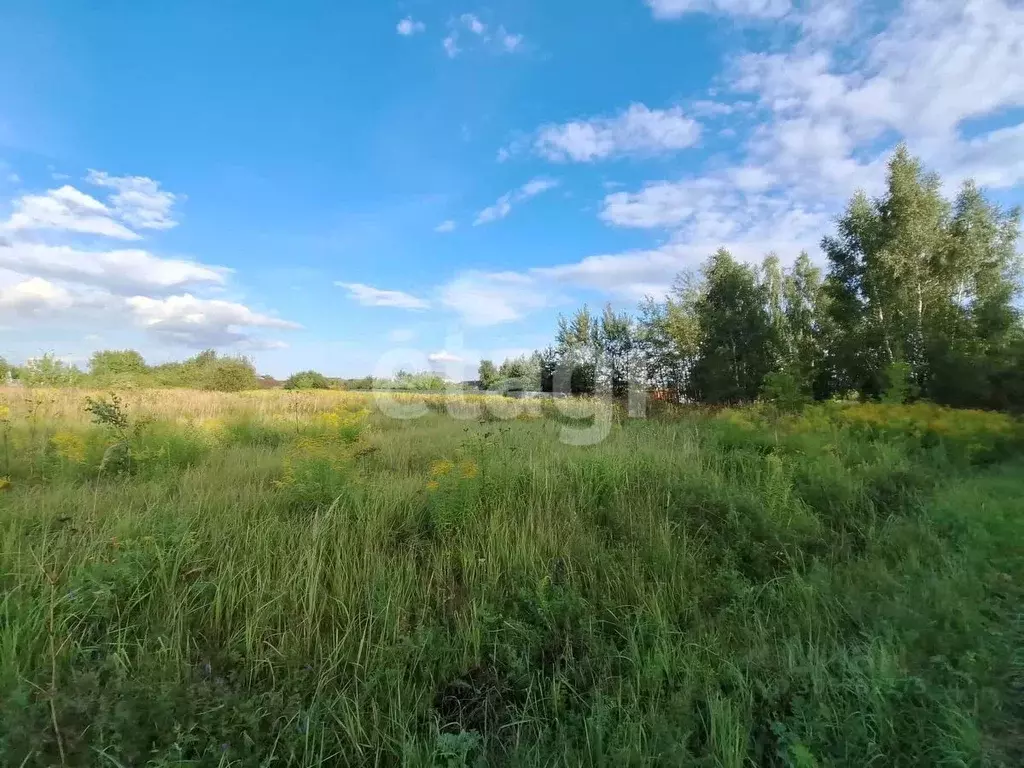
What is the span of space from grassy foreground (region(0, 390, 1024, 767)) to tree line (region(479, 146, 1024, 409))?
13.7 metres

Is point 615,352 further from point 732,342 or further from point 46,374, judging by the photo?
point 46,374

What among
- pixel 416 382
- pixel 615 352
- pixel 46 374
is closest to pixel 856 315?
pixel 615 352

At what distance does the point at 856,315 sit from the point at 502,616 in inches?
839

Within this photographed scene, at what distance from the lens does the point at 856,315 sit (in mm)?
18297

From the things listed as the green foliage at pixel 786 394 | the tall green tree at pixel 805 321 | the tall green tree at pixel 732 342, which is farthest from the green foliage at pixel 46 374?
the tall green tree at pixel 805 321

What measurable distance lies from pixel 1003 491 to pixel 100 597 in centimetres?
A: 659

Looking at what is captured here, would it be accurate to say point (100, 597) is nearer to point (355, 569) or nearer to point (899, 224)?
point (355, 569)

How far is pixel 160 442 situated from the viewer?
A: 4.89m

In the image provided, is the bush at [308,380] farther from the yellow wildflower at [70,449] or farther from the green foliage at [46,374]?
the yellow wildflower at [70,449]

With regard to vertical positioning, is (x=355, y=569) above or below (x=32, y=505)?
below

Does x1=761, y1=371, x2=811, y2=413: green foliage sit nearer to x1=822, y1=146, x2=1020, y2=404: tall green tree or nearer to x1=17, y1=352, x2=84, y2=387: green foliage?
x1=822, y1=146, x2=1020, y2=404: tall green tree

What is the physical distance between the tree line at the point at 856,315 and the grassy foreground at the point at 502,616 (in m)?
13.7

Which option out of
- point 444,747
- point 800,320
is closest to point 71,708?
point 444,747

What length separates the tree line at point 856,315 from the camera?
Answer: 16.4m
